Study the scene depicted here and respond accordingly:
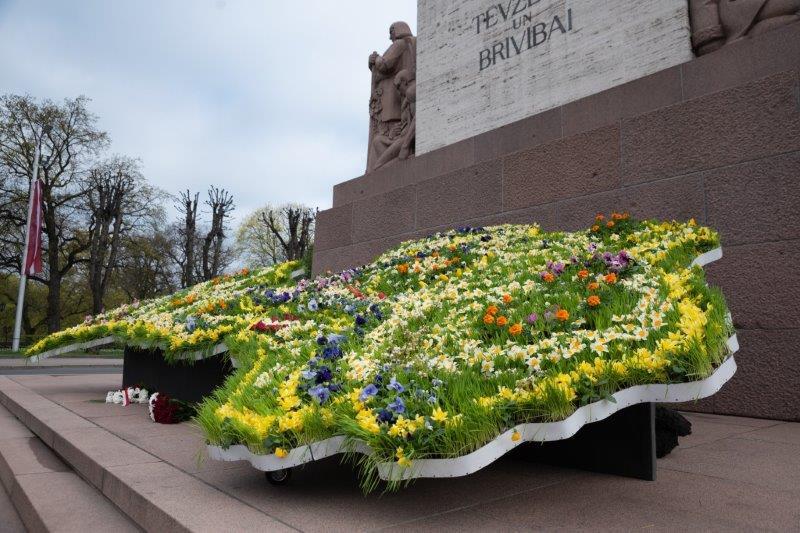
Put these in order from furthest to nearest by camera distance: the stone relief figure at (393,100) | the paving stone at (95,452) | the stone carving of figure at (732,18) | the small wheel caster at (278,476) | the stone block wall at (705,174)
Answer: the stone relief figure at (393,100) → the stone carving of figure at (732,18) → the stone block wall at (705,174) → the paving stone at (95,452) → the small wheel caster at (278,476)

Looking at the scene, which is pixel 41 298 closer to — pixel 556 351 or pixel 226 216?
pixel 226 216

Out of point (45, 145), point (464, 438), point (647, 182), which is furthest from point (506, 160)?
point (45, 145)

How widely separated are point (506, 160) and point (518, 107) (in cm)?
101

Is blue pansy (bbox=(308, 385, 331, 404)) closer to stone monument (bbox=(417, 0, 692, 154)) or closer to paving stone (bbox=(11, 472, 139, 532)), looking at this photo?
paving stone (bbox=(11, 472, 139, 532))

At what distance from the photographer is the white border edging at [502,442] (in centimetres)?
237

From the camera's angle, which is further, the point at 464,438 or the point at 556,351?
the point at 556,351

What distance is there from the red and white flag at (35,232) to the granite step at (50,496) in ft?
57.2

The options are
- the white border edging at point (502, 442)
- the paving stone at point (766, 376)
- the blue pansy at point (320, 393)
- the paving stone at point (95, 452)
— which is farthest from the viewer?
the paving stone at point (766, 376)

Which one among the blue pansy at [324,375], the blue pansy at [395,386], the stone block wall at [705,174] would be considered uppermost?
the stone block wall at [705,174]

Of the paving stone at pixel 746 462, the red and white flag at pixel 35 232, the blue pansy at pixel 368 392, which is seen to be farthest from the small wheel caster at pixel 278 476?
the red and white flag at pixel 35 232

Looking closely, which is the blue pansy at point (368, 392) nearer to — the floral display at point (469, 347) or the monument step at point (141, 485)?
the floral display at point (469, 347)

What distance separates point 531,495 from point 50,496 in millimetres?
2743

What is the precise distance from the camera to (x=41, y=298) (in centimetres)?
3678

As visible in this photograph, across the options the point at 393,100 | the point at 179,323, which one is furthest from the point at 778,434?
the point at 393,100
